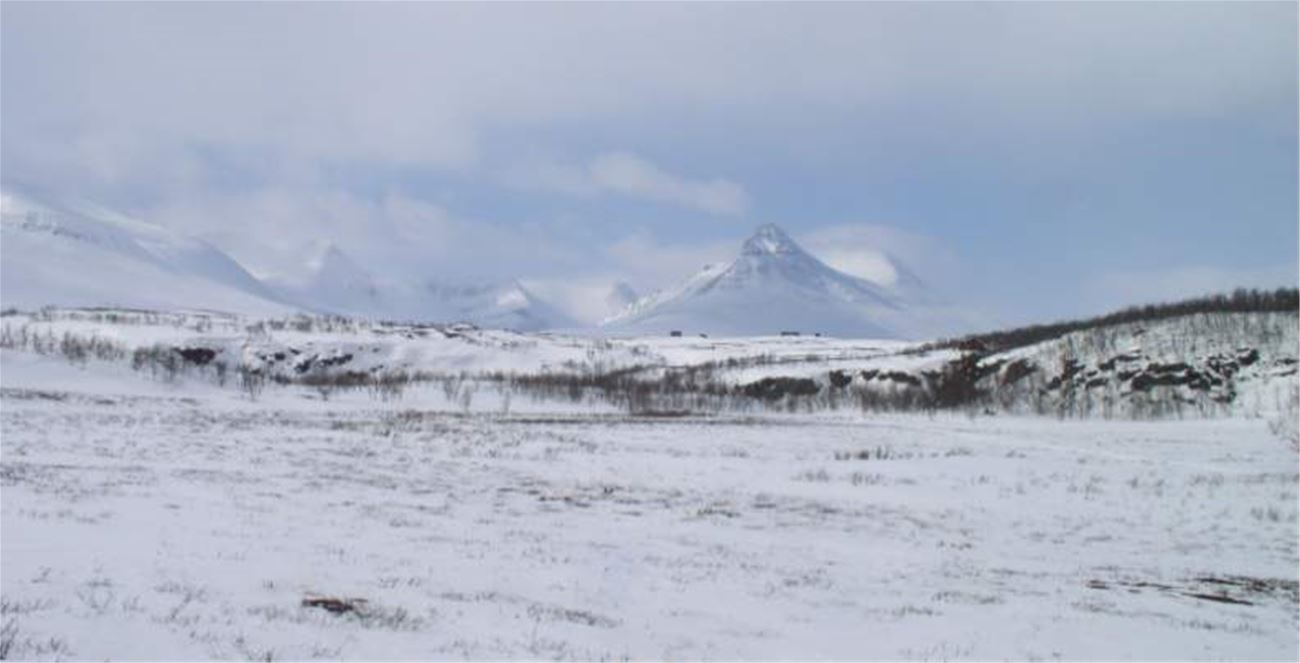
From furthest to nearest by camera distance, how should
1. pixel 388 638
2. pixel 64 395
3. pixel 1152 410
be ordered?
pixel 1152 410 < pixel 64 395 < pixel 388 638

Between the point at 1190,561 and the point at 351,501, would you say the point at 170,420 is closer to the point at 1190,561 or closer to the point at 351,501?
the point at 351,501

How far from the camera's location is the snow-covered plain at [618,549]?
38.4 feet

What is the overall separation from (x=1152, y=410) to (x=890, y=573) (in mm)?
70965

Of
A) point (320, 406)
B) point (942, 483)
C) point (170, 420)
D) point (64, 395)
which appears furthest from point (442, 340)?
point (942, 483)

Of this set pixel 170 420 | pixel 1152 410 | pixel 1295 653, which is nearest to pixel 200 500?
pixel 1295 653

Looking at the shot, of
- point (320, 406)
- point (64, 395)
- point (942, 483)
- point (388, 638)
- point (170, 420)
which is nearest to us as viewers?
point (388, 638)

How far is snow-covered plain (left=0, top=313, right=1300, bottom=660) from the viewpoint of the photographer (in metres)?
11.7

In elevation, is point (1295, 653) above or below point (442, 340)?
below

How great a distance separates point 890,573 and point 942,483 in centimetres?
1613

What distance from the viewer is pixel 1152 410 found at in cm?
8044

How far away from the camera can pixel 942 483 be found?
109ft

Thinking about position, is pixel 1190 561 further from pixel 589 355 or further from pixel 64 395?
pixel 589 355

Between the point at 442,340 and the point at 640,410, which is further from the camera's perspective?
the point at 442,340

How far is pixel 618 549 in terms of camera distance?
18703mm
